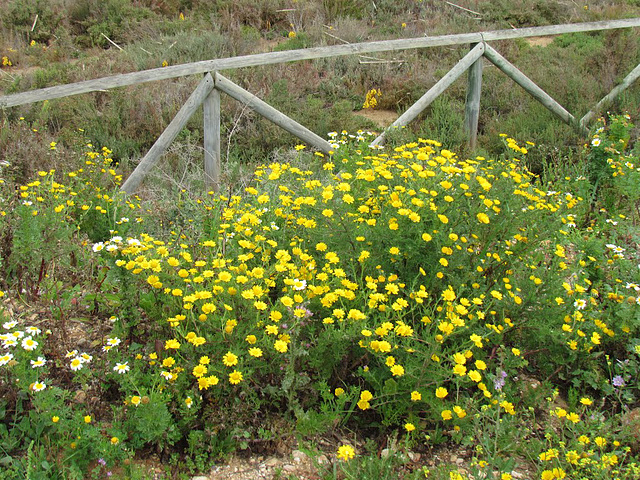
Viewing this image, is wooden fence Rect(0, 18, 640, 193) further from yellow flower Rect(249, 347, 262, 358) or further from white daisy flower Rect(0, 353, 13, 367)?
yellow flower Rect(249, 347, 262, 358)

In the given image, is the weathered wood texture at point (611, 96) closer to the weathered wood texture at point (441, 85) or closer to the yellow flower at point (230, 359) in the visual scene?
the weathered wood texture at point (441, 85)

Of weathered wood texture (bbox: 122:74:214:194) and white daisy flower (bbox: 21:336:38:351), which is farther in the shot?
weathered wood texture (bbox: 122:74:214:194)

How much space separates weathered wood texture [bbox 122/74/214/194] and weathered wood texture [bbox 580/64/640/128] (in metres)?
4.67

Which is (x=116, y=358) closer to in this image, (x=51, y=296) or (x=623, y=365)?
(x=51, y=296)

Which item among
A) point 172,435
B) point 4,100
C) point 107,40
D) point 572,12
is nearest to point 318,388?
point 172,435

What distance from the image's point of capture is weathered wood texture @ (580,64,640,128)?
7426 millimetres

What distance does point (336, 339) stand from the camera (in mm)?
2619

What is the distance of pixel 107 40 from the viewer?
1093cm

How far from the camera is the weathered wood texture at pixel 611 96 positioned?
292 inches

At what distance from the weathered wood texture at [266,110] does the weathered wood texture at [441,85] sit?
834mm

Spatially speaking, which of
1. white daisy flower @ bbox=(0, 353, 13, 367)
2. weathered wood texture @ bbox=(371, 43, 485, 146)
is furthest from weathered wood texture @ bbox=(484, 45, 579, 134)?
white daisy flower @ bbox=(0, 353, 13, 367)

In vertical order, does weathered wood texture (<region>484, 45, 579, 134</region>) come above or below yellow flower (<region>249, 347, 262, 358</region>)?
above

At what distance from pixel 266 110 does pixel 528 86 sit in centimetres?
346

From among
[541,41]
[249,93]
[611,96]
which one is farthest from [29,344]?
[541,41]
